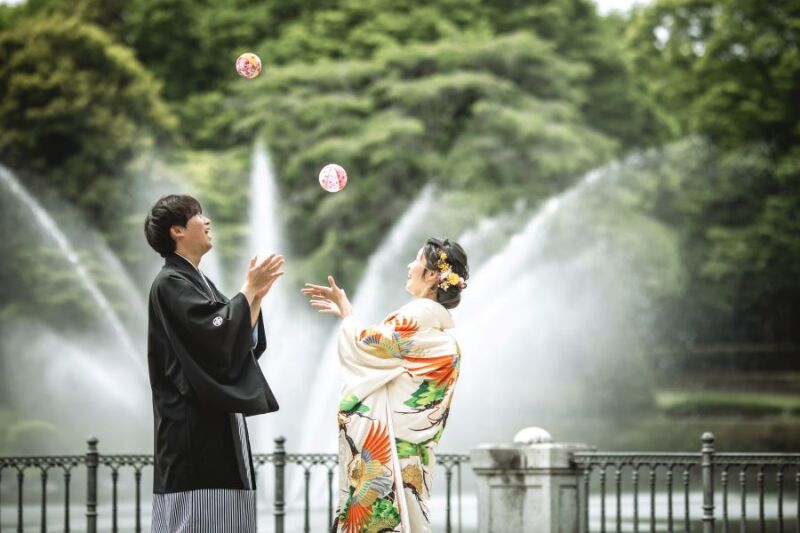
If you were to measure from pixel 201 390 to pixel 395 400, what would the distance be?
122 cm

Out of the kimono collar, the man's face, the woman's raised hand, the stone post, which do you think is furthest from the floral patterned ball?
the stone post

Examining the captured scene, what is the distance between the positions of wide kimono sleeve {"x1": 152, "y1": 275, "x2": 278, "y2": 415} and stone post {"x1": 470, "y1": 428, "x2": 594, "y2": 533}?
205 inches

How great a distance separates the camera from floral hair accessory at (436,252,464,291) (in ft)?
18.0

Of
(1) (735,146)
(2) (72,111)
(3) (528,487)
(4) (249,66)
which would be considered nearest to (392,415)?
(4) (249,66)

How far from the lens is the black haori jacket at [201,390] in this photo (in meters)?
4.48

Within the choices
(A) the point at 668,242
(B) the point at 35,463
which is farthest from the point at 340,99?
(B) the point at 35,463

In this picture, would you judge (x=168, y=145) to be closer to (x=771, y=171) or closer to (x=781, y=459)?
(x=771, y=171)

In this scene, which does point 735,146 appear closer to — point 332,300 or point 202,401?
point 332,300

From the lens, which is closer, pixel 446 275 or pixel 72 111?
pixel 446 275

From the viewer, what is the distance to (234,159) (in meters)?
28.8

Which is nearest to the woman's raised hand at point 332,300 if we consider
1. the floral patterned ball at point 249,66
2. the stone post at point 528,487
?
the floral patterned ball at point 249,66

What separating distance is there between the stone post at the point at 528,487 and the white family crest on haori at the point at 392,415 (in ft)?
13.5

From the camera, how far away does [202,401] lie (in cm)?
447

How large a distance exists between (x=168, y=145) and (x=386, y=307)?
6.75 m
